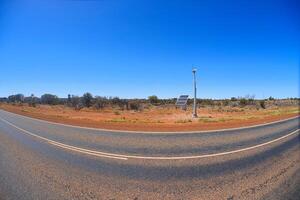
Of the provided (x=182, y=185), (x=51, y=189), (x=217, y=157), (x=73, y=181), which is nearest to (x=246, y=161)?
(x=217, y=157)

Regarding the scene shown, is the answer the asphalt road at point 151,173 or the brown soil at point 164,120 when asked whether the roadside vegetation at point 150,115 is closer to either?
the brown soil at point 164,120

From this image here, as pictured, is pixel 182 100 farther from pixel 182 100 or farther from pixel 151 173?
pixel 151 173

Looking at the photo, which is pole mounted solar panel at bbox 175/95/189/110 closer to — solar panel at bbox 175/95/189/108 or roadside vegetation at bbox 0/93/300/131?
solar panel at bbox 175/95/189/108

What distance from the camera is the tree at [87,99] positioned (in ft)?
200

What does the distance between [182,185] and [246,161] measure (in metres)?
3.14

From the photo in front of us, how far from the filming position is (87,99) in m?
61.7

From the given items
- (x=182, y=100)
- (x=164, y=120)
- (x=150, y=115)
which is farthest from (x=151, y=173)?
(x=182, y=100)

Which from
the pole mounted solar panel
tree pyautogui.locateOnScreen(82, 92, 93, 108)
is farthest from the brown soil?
tree pyautogui.locateOnScreen(82, 92, 93, 108)

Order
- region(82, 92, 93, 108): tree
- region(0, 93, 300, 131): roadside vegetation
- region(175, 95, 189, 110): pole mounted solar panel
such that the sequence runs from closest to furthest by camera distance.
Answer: region(0, 93, 300, 131): roadside vegetation, region(175, 95, 189, 110): pole mounted solar panel, region(82, 92, 93, 108): tree

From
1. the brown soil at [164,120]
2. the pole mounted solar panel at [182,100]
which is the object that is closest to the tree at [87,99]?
the brown soil at [164,120]

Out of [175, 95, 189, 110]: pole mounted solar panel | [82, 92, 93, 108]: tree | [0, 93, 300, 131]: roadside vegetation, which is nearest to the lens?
[0, 93, 300, 131]: roadside vegetation

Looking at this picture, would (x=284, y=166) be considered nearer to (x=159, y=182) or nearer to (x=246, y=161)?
(x=246, y=161)

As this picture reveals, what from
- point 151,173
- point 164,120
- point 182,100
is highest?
point 182,100

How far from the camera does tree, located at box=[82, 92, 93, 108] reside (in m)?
61.1
